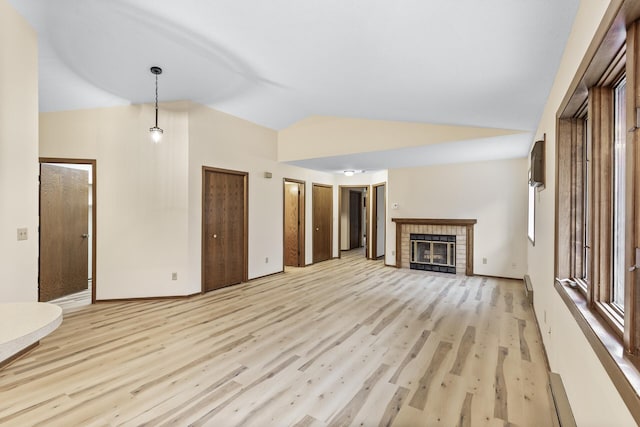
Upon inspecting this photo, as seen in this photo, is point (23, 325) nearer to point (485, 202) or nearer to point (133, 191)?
point (133, 191)

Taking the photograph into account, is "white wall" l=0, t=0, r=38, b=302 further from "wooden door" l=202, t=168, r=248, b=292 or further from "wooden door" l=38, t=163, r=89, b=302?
"wooden door" l=202, t=168, r=248, b=292

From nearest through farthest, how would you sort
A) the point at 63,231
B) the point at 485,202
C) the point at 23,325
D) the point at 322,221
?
the point at 23,325 → the point at 63,231 → the point at 485,202 → the point at 322,221

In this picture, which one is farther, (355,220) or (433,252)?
(355,220)

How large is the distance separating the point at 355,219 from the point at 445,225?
429 centimetres

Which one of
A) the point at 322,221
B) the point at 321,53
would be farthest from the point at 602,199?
the point at 322,221

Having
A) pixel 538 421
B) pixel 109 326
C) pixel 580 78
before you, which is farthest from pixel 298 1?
pixel 109 326

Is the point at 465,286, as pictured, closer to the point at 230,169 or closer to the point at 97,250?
the point at 230,169

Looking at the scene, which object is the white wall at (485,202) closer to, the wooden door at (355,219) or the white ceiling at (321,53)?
the white ceiling at (321,53)

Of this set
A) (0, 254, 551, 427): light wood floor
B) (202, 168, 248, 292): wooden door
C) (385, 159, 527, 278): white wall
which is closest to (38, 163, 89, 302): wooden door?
(0, 254, 551, 427): light wood floor

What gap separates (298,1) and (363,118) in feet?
9.07

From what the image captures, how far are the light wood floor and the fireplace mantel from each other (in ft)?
5.47

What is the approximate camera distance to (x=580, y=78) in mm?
1488

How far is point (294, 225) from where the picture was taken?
6.82 m

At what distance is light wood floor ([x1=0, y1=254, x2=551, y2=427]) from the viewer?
73.0 inches
